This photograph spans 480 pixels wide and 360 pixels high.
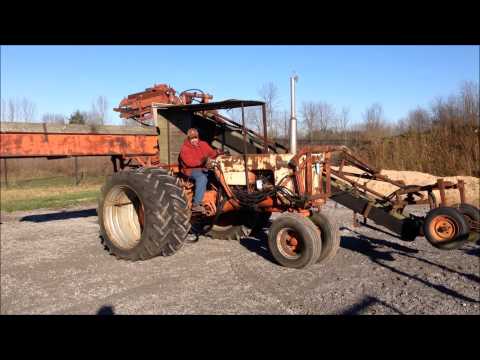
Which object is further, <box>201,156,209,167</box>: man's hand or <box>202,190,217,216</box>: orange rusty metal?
<box>202,190,217,216</box>: orange rusty metal

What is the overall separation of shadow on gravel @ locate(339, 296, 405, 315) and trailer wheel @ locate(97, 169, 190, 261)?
296 centimetres

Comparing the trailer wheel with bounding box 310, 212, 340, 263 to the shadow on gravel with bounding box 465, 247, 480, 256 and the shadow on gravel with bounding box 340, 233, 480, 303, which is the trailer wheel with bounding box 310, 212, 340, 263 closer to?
the shadow on gravel with bounding box 340, 233, 480, 303

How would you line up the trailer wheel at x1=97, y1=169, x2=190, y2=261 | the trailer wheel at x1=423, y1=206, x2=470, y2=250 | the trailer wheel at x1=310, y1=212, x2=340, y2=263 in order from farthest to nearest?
the trailer wheel at x1=97, y1=169, x2=190, y2=261 < the trailer wheel at x1=310, y1=212, x2=340, y2=263 < the trailer wheel at x1=423, y1=206, x2=470, y2=250

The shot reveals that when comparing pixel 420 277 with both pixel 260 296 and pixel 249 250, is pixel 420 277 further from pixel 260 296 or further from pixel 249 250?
pixel 249 250

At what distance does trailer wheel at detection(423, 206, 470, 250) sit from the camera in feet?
19.0

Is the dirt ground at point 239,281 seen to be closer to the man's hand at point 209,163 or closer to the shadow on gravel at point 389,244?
the shadow on gravel at point 389,244

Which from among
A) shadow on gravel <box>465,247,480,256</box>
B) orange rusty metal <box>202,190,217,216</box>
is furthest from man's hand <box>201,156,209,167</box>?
shadow on gravel <box>465,247,480,256</box>

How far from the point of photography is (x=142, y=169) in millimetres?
7477

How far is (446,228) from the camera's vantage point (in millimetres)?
5930

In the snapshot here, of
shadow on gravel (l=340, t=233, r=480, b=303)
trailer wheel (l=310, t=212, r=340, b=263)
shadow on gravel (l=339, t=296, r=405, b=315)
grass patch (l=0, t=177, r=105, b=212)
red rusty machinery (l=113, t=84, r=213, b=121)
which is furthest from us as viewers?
grass patch (l=0, t=177, r=105, b=212)

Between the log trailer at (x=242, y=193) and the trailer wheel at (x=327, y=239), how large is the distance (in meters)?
0.01

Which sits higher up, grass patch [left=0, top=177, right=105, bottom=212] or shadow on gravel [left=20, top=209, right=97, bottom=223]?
grass patch [left=0, top=177, right=105, bottom=212]

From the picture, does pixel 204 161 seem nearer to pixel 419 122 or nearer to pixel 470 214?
pixel 470 214
